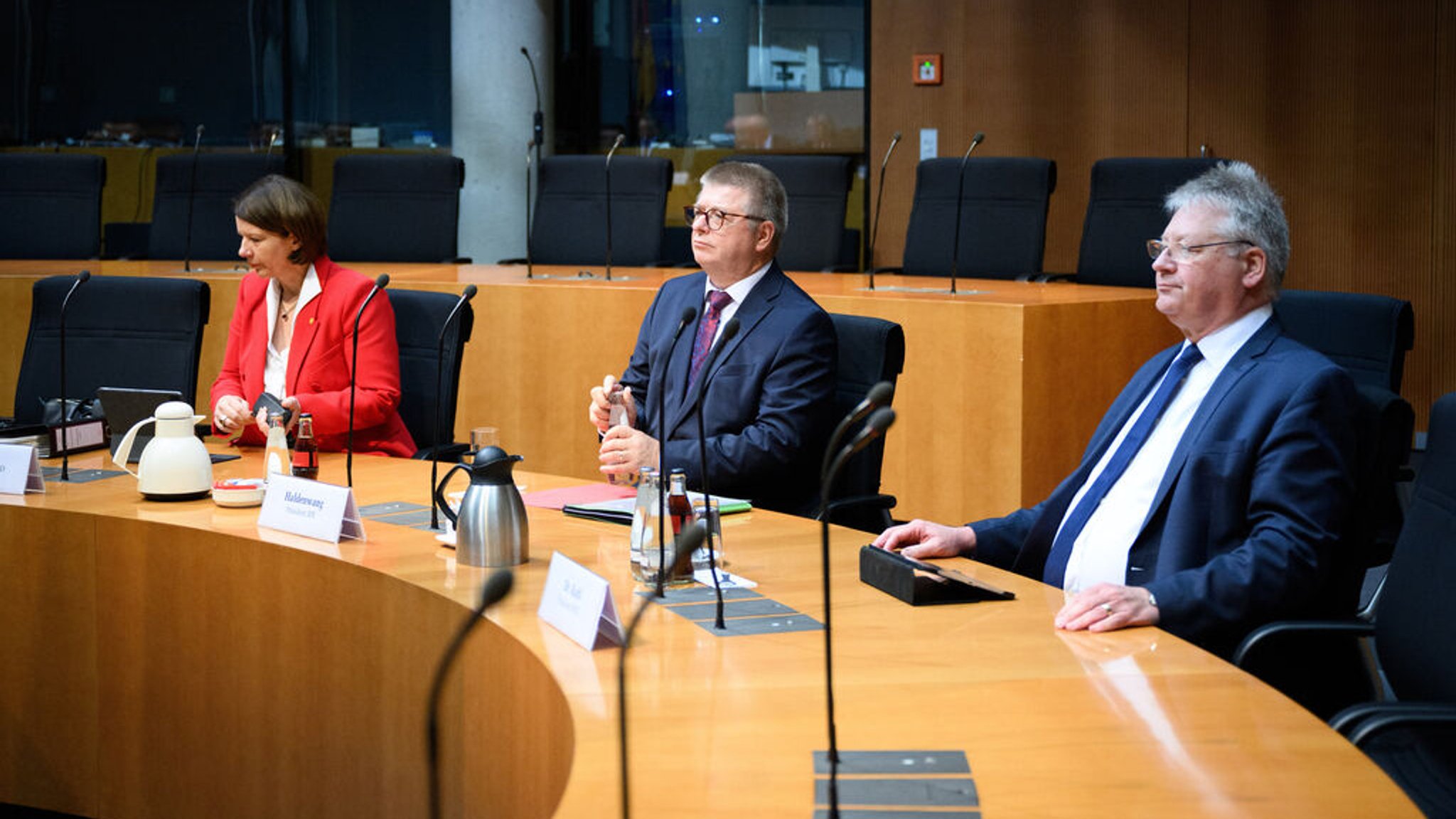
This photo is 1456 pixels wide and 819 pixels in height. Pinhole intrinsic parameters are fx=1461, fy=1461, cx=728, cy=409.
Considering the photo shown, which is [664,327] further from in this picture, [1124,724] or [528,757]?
[1124,724]

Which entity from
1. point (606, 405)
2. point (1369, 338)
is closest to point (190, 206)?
point (606, 405)

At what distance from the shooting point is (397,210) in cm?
592

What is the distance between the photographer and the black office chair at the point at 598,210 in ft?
19.0

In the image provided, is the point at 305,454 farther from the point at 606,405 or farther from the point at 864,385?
the point at 864,385

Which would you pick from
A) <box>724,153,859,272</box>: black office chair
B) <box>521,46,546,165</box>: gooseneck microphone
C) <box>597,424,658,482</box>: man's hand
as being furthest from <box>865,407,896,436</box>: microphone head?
<box>521,46,546,165</box>: gooseneck microphone

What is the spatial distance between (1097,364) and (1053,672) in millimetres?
2852

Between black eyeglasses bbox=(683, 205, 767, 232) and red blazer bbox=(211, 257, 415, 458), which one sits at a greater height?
black eyeglasses bbox=(683, 205, 767, 232)

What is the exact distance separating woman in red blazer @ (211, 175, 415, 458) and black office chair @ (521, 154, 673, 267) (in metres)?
2.39

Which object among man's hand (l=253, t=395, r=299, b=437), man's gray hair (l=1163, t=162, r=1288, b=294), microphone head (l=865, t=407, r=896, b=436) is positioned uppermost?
man's gray hair (l=1163, t=162, r=1288, b=294)

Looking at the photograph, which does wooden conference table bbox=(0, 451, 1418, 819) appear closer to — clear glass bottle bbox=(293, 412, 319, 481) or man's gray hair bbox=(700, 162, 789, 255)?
clear glass bottle bbox=(293, 412, 319, 481)

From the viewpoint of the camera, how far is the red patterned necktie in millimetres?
3085

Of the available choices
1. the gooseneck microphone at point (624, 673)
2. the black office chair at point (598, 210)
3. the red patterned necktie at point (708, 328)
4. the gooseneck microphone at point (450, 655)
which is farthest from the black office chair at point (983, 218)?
the gooseneck microphone at point (450, 655)

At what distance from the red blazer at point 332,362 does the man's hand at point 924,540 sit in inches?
56.8

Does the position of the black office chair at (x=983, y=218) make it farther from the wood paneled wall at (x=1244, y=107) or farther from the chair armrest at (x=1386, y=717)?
the chair armrest at (x=1386, y=717)
